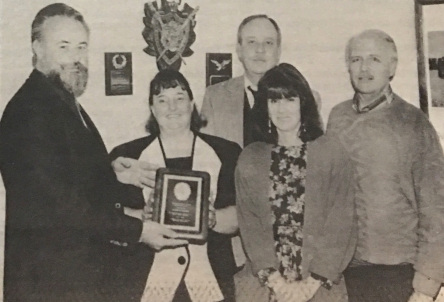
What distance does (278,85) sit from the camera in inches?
50.3

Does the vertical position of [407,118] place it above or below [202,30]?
below

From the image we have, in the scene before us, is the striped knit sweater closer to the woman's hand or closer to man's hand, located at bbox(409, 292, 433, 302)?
man's hand, located at bbox(409, 292, 433, 302)

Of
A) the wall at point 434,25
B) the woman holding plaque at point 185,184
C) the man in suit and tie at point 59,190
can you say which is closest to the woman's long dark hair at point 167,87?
the woman holding plaque at point 185,184

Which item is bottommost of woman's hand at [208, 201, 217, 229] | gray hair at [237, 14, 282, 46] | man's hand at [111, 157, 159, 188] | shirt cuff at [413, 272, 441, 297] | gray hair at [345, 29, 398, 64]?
shirt cuff at [413, 272, 441, 297]

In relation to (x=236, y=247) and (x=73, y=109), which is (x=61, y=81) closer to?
(x=73, y=109)

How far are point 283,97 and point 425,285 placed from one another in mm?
521

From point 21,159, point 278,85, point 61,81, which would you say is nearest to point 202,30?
point 278,85

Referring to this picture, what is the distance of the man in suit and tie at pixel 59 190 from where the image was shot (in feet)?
3.99

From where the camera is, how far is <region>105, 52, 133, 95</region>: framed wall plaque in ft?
4.09

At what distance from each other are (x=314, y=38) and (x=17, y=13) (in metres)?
0.66

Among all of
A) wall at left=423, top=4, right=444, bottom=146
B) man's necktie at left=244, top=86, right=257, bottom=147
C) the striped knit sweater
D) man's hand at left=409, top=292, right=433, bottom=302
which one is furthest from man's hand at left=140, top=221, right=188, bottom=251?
wall at left=423, top=4, right=444, bottom=146

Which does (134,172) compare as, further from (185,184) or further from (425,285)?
(425,285)

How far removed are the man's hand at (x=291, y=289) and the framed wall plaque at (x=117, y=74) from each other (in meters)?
0.52

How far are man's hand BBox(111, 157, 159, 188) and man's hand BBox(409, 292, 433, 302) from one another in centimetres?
63
